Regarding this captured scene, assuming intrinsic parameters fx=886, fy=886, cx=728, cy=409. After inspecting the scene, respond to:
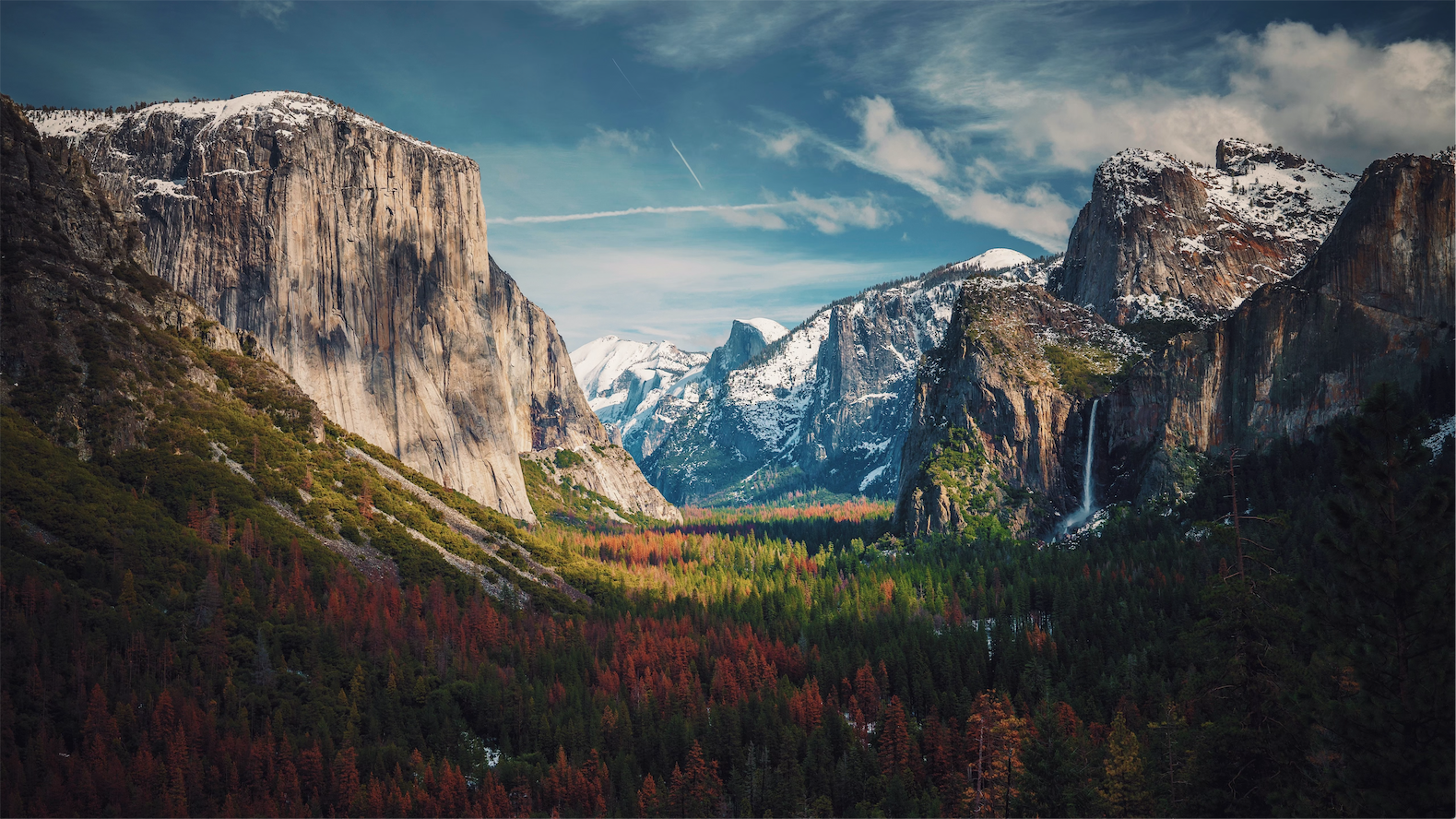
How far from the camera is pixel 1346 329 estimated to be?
169 m

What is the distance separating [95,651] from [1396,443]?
90.5 metres

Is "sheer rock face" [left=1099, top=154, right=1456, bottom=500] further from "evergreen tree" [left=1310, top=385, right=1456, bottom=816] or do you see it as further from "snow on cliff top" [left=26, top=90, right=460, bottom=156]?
"snow on cliff top" [left=26, top=90, right=460, bottom=156]

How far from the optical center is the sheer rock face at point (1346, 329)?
161750 mm

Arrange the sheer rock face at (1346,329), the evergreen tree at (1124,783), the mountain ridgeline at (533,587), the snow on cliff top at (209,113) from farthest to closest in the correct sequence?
the snow on cliff top at (209,113) → the sheer rock face at (1346,329) → the evergreen tree at (1124,783) → the mountain ridgeline at (533,587)

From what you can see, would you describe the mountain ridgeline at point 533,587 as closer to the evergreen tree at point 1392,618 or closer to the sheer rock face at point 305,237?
the evergreen tree at point 1392,618

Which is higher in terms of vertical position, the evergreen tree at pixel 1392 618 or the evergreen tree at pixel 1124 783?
the evergreen tree at pixel 1392 618

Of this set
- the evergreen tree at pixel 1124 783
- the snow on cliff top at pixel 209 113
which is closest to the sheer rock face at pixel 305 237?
the snow on cliff top at pixel 209 113

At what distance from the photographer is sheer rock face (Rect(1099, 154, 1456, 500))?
531ft

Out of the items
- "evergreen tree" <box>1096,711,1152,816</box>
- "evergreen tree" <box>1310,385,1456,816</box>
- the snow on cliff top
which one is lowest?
"evergreen tree" <box>1096,711,1152,816</box>

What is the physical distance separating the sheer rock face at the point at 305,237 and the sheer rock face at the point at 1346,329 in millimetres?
162004

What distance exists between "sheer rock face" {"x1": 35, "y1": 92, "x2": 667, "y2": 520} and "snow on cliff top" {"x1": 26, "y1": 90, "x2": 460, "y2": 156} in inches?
15.2

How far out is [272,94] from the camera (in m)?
186

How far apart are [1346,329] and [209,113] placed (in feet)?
747

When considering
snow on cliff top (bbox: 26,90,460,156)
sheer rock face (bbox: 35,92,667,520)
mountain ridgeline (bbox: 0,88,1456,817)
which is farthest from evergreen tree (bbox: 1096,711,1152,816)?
snow on cliff top (bbox: 26,90,460,156)
